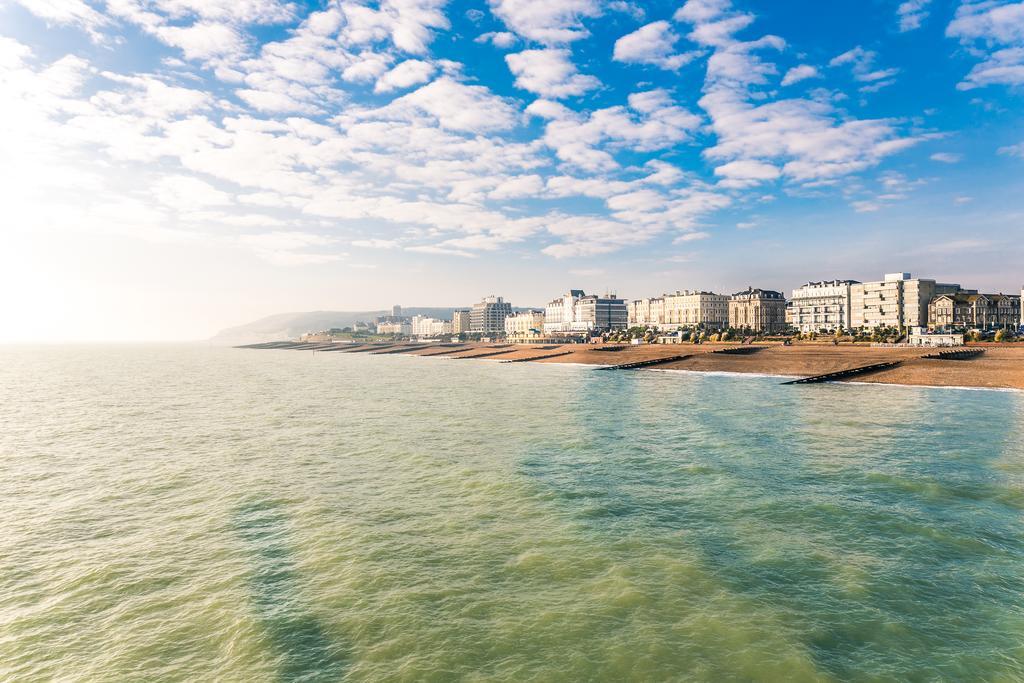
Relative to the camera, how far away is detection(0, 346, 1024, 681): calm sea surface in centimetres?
1218

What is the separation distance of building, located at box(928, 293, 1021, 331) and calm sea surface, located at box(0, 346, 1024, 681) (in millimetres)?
186388

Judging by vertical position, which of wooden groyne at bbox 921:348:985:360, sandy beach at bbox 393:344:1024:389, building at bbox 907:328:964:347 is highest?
building at bbox 907:328:964:347

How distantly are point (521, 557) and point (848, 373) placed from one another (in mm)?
75984

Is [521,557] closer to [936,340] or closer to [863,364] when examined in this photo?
[863,364]

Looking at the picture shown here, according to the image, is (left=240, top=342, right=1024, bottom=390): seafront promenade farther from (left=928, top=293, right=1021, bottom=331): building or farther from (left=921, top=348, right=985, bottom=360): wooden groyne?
(left=928, top=293, right=1021, bottom=331): building

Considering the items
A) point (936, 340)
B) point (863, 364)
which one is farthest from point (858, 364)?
point (936, 340)

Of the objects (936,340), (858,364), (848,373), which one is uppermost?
(936,340)

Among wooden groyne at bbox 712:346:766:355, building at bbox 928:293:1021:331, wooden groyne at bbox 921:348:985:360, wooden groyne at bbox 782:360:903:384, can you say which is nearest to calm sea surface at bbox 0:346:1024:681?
wooden groyne at bbox 782:360:903:384

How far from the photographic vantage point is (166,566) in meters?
16.9

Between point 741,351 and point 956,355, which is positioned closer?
point 956,355

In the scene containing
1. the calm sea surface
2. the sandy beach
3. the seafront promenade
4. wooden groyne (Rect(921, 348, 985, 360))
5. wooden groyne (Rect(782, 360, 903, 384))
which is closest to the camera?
the calm sea surface

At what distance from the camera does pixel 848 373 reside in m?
76.8

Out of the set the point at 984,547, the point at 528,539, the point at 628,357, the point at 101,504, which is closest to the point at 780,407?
the point at 984,547

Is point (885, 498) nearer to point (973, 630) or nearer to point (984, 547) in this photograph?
point (984, 547)
